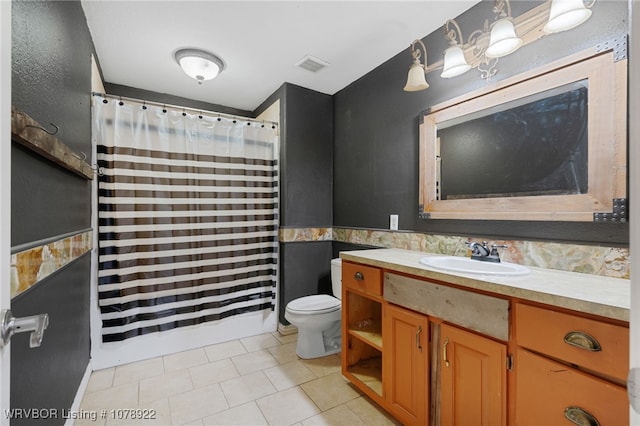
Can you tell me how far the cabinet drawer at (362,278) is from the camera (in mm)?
1604

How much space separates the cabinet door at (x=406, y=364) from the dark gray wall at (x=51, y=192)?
57.6 inches

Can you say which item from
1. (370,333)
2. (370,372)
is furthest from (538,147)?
(370,372)

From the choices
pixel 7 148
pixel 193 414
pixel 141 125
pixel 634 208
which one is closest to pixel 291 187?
pixel 141 125

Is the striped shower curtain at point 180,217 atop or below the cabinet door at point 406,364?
atop

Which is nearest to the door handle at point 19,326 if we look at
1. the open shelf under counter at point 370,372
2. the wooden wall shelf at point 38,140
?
the wooden wall shelf at point 38,140

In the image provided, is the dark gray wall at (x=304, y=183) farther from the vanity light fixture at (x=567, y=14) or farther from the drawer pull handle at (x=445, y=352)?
the vanity light fixture at (x=567, y=14)

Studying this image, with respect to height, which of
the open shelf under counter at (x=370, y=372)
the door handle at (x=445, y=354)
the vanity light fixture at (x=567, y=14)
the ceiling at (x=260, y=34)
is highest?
the ceiling at (x=260, y=34)

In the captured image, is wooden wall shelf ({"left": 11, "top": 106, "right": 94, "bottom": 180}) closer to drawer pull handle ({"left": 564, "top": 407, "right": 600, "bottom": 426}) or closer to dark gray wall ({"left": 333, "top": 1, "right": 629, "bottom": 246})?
→ drawer pull handle ({"left": 564, "top": 407, "right": 600, "bottom": 426})

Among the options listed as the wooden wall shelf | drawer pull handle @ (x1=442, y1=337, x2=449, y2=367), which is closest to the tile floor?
drawer pull handle @ (x1=442, y1=337, x2=449, y2=367)

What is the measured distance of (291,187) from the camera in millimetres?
2689

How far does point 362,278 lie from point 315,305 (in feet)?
2.38

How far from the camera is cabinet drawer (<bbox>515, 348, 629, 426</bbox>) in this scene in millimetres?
801

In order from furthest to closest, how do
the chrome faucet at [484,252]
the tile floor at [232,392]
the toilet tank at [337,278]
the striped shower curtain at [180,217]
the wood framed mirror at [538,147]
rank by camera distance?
1. the toilet tank at [337,278]
2. the striped shower curtain at [180,217]
3. the tile floor at [232,392]
4. the chrome faucet at [484,252]
5. the wood framed mirror at [538,147]

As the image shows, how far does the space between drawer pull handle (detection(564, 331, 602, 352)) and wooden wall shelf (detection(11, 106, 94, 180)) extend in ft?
5.70
